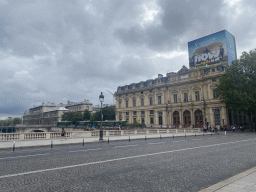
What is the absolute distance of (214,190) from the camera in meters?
4.95

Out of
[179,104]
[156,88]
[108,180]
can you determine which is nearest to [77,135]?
[108,180]

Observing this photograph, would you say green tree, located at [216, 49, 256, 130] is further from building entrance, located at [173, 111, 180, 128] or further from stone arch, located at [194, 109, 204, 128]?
building entrance, located at [173, 111, 180, 128]

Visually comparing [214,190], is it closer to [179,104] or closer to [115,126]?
[115,126]

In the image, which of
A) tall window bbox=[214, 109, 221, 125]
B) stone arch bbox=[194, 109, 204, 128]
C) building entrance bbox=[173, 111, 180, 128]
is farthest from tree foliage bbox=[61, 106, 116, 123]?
tall window bbox=[214, 109, 221, 125]

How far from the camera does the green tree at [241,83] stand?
40244 mm

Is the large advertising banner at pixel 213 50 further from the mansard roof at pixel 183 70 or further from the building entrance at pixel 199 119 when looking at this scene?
the building entrance at pixel 199 119

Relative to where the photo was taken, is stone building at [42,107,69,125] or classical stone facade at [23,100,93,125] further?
classical stone facade at [23,100,93,125]

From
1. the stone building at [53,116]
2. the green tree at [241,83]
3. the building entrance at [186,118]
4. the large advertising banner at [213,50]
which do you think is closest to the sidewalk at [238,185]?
the green tree at [241,83]

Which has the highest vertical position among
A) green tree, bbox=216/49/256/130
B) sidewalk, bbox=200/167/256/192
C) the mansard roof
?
the mansard roof

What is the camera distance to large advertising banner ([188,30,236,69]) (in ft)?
198

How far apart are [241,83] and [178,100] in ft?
74.7

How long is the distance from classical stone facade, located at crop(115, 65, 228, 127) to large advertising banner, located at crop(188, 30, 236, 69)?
8457mm

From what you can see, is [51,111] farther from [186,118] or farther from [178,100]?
[186,118]

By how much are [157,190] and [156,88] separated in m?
64.9
